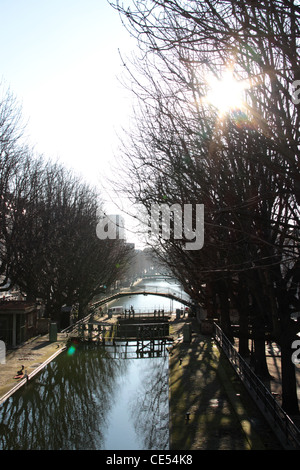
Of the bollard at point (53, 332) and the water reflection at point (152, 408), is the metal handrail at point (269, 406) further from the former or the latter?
the bollard at point (53, 332)

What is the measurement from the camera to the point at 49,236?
103 ft

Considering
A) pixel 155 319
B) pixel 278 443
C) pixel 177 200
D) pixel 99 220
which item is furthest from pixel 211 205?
pixel 99 220

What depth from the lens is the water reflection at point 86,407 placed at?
529 inches

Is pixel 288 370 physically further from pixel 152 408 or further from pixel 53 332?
pixel 53 332

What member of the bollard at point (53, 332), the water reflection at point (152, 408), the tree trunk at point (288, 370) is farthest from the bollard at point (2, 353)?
the tree trunk at point (288, 370)

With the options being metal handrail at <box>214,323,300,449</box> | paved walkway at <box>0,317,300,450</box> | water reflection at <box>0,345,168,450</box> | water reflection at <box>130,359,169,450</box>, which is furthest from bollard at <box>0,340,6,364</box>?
metal handrail at <box>214,323,300,449</box>

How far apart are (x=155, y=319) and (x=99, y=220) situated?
12.6m

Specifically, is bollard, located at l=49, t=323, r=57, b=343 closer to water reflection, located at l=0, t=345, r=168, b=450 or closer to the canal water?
the canal water

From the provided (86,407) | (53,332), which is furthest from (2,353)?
(86,407)

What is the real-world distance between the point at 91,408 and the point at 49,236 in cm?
1664

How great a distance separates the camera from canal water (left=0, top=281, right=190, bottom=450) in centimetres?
1339

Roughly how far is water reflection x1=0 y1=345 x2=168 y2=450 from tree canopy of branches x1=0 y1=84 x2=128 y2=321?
6.04m

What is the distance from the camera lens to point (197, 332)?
34562 mm
